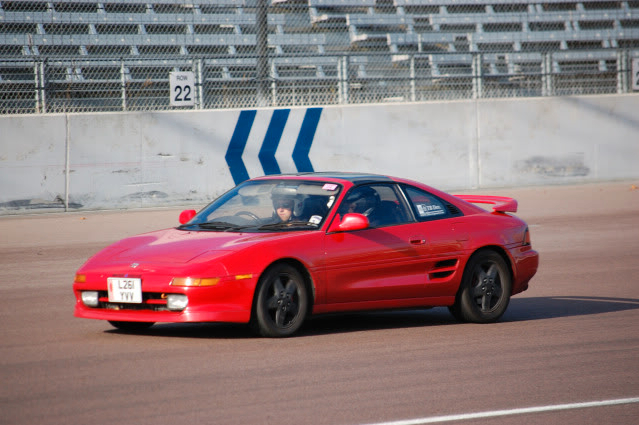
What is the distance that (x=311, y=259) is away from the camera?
7.24 m

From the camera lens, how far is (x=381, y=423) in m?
4.82

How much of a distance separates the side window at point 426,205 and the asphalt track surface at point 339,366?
2.92 ft

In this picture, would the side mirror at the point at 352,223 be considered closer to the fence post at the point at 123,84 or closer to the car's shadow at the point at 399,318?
the car's shadow at the point at 399,318

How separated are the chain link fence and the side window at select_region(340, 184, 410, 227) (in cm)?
1004

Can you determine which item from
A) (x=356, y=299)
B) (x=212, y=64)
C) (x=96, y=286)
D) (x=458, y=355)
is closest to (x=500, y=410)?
(x=458, y=355)

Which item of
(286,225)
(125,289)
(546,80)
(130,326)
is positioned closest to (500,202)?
(286,225)

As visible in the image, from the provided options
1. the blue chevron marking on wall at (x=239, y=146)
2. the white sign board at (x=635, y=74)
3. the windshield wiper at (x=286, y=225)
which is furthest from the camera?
the white sign board at (x=635, y=74)

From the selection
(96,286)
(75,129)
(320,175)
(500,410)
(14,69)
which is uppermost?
(14,69)

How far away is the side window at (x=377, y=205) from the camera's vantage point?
309 inches

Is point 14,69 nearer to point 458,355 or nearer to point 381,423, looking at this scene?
point 458,355

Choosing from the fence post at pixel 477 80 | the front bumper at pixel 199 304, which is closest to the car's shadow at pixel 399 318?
the front bumper at pixel 199 304

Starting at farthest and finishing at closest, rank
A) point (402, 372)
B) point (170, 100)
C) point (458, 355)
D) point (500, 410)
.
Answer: point (170, 100), point (458, 355), point (402, 372), point (500, 410)

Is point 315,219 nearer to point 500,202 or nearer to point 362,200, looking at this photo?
point 362,200

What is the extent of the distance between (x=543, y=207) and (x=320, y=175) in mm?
10032
